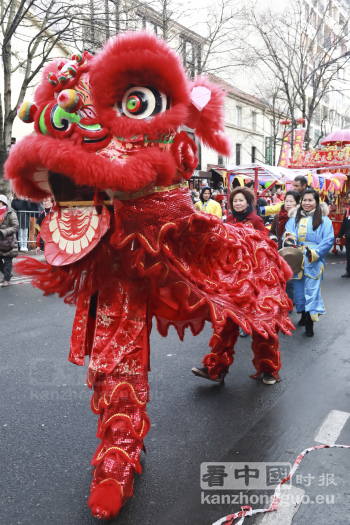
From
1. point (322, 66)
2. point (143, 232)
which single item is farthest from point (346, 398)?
point (322, 66)

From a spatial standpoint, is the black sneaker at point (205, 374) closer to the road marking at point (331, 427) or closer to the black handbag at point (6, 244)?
the road marking at point (331, 427)

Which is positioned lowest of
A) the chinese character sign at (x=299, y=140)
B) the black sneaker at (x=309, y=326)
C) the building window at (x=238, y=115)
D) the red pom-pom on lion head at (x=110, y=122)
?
the black sneaker at (x=309, y=326)

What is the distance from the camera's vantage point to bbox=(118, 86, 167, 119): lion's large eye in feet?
6.50

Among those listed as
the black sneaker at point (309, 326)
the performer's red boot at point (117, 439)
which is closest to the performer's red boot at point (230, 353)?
the performer's red boot at point (117, 439)

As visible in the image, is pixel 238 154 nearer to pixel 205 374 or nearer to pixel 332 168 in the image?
pixel 332 168

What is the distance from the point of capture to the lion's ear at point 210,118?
2.41 metres

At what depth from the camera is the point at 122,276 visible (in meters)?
2.20

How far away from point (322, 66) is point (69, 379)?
2055 centimetres

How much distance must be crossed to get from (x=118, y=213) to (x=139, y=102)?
1.64 ft

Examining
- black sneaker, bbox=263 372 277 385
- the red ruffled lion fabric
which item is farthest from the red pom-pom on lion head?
black sneaker, bbox=263 372 277 385

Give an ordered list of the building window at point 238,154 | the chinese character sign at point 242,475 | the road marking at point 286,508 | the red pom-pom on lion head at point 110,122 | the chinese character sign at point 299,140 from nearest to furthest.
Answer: the red pom-pom on lion head at point 110,122 < the road marking at point 286,508 < the chinese character sign at point 242,475 < the chinese character sign at point 299,140 < the building window at point 238,154

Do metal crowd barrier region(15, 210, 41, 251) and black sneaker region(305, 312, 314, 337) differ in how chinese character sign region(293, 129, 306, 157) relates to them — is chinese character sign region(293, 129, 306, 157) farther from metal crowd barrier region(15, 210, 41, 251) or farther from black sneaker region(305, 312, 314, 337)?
black sneaker region(305, 312, 314, 337)

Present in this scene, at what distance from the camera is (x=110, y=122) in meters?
1.97

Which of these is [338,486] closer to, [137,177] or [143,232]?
[143,232]
